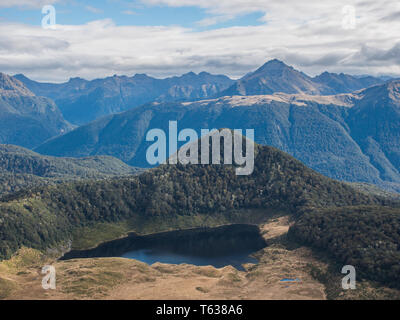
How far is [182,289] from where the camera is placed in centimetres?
19062
